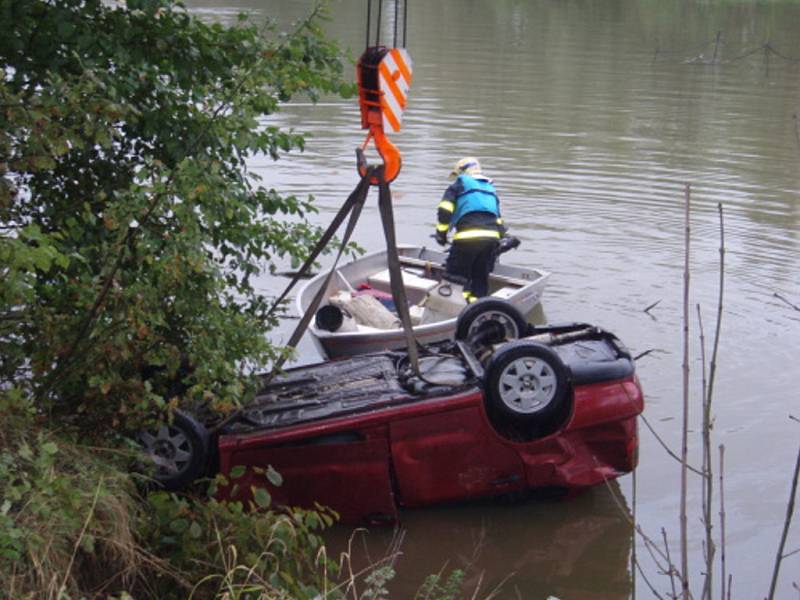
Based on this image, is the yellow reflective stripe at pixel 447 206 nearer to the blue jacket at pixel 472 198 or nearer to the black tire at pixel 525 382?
the blue jacket at pixel 472 198

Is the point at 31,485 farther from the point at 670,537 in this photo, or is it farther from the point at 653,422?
the point at 653,422

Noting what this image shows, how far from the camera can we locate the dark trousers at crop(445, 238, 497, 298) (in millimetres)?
11375

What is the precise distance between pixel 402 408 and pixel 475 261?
475cm

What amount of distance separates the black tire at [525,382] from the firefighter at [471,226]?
4.17 meters

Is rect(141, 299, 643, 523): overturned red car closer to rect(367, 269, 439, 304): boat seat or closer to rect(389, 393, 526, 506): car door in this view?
rect(389, 393, 526, 506): car door

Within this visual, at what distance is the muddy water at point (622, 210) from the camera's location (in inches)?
296

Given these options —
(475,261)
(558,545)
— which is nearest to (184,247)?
(558,545)

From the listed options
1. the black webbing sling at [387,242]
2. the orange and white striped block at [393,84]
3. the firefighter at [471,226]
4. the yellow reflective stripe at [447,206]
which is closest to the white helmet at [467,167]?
the firefighter at [471,226]

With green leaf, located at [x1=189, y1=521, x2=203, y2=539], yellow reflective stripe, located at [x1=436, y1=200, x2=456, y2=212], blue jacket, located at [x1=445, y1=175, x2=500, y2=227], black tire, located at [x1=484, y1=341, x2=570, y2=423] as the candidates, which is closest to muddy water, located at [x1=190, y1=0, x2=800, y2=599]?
black tire, located at [x1=484, y1=341, x2=570, y2=423]

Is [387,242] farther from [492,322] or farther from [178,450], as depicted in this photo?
[492,322]

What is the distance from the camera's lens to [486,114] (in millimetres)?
22719

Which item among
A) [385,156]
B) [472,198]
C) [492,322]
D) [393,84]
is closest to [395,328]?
[472,198]

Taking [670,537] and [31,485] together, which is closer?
[31,485]

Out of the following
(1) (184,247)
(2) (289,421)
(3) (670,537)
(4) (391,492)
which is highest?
(1) (184,247)
